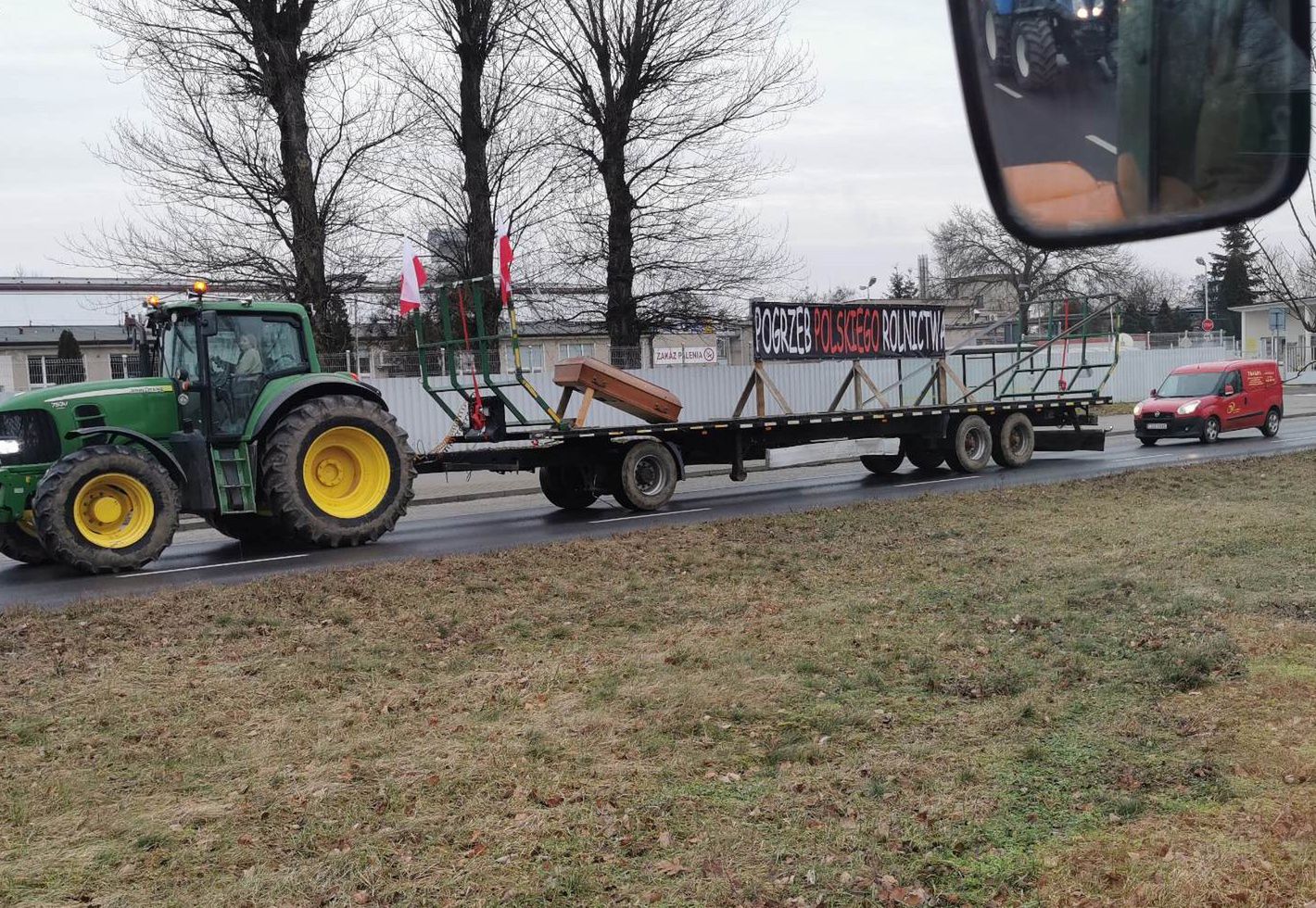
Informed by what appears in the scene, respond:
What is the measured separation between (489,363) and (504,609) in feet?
24.5

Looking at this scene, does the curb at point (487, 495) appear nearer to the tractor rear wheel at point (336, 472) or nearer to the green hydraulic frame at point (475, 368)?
the green hydraulic frame at point (475, 368)

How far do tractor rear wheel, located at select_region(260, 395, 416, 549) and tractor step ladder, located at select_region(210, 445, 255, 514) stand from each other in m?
0.18

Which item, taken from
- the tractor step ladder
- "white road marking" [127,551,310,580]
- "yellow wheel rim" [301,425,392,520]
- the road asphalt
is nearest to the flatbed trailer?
the road asphalt

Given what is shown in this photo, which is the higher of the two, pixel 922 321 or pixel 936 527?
pixel 922 321

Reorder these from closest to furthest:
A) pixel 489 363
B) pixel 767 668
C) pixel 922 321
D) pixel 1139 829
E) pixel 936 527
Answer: pixel 1139 829
pixel 767 668
pixel 936 527
pixel 489 363
pixel 922 321

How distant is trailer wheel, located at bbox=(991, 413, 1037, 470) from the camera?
21.7 meters

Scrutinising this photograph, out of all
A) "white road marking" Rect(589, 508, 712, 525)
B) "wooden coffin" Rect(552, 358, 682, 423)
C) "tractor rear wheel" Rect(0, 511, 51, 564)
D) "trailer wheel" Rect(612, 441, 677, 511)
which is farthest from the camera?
"trailer wheel" Rect(612, 441, 677, 511)

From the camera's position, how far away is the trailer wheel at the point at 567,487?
1767 cm

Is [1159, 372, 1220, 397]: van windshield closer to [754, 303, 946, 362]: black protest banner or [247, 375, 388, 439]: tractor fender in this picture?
[754, 303, 946, 362]: black protest banner

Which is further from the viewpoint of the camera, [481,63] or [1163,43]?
[481,63]

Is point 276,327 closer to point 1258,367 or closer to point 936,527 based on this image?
point 936,527

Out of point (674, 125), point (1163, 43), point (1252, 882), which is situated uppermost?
point (674, 125)

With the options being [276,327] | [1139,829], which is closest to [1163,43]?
[1139,829]

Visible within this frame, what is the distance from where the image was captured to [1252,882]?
408 centimetres
